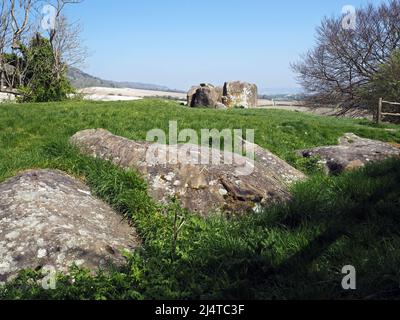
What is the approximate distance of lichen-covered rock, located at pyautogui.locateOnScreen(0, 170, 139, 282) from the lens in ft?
12.5

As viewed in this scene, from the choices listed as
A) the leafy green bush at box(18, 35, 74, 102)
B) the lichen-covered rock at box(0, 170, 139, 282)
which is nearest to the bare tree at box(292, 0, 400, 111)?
the leafy green bush at box(18, 35, 74, 102)

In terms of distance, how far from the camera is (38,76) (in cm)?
3181

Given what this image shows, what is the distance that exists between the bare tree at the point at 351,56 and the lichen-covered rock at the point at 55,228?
3559 centimetres

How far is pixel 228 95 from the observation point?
35.5m

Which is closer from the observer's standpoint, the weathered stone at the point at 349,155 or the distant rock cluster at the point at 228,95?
the weathered stone at the point at 349,155

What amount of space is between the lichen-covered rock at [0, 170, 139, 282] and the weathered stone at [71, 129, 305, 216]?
34.3 inches

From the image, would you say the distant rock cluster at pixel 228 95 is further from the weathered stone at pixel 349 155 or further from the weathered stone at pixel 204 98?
the weathered stone at pixel 349 155

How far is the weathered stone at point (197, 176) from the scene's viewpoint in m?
5.31

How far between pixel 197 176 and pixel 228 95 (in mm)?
30535
